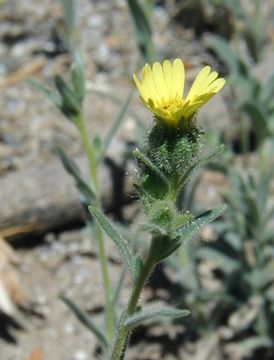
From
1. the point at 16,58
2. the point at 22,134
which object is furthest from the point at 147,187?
the point at 16,58

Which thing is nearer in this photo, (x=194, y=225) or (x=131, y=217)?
(x=194, y=225)

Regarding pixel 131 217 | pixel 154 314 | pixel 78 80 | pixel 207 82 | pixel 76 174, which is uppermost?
pixel 131 217

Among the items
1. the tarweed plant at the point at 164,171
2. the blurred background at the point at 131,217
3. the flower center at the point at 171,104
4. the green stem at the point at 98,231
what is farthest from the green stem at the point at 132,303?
the blurred background at the point at 131,217

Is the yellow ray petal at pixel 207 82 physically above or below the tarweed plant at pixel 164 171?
above

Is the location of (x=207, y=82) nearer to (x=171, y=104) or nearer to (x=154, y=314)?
(x=171, y=104)

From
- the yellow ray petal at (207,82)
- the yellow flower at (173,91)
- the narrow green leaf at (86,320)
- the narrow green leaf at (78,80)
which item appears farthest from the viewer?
the narrow green leaf at (86,320)

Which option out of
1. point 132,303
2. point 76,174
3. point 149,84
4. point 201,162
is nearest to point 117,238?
point 132,303

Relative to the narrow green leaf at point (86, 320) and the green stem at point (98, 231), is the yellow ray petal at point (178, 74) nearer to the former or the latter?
the green stem at point (98, 231)
